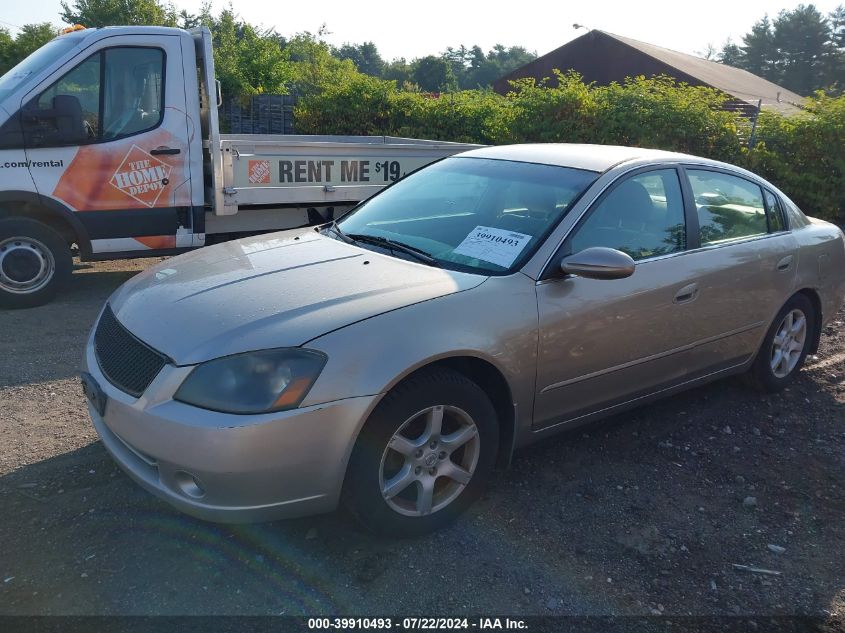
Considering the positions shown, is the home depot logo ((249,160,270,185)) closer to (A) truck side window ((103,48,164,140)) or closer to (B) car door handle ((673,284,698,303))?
(A) truck side window ((103,48,164,140))

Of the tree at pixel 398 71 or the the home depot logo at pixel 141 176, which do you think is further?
the tree at pixel 398 71

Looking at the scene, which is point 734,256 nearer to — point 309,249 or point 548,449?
point 548,449

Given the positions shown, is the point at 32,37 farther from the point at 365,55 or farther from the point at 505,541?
the point at 365,55

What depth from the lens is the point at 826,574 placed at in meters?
3.09

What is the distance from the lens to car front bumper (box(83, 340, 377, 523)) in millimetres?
2602

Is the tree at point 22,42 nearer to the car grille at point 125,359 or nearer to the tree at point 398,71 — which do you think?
the car grille at point 125,359

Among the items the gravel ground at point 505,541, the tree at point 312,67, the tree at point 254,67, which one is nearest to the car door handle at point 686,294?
the gravel ground at point 505,541

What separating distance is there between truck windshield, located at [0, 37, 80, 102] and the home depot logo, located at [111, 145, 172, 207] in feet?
3.11

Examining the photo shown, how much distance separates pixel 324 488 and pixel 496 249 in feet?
4.66

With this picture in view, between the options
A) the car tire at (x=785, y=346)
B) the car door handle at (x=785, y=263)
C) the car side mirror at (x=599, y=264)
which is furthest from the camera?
the car tire at (x=785, y=346)

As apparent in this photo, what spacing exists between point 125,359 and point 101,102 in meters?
4.08

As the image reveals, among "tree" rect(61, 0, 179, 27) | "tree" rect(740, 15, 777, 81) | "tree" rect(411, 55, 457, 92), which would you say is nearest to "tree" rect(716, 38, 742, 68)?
"tree" rect(740, 15, 777, 81)

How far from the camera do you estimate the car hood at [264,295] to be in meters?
2.80

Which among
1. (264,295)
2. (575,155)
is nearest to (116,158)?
(264,295)
